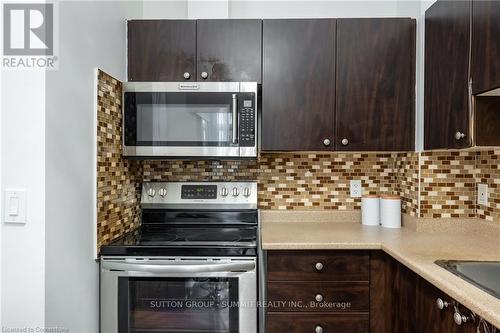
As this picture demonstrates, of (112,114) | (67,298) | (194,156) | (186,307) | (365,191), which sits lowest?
(186,307)

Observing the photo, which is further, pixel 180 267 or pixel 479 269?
pixel 180 267

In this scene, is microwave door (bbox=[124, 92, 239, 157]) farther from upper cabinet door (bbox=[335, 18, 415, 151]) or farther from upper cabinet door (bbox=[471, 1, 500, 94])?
upper cabinet door (bbox=[471, 1, 500, 94])

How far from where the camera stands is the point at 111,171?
5.83ft

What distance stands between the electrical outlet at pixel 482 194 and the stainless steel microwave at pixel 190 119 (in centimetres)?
117

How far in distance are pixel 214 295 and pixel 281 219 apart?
74 cm

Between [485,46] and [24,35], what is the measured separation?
1.66 m

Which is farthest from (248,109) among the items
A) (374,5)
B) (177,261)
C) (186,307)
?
(374,5)

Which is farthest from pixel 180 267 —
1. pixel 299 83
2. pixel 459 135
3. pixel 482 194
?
pixel 482 194

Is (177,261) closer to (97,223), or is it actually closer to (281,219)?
(97,223)

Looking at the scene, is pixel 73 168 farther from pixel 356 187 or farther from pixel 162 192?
pixel 356 187

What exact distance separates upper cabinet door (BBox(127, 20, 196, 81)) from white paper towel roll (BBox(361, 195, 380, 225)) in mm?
1210

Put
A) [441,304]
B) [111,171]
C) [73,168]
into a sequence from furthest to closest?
1. [111,171]
2. [73,168]
3. [441,304]

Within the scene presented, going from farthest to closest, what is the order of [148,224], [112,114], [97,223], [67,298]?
[148,224] < [112,114] < [97,223] < [67,298]

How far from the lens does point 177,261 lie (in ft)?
5.33
